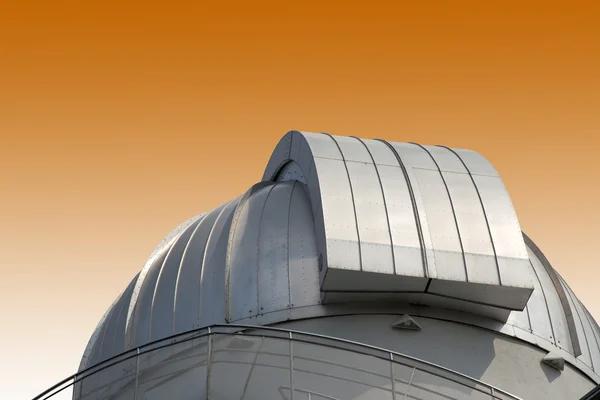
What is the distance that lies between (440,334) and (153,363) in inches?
146

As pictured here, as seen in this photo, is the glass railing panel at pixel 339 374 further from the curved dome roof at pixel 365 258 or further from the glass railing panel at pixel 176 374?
the curved dome roof at pixel 365 258

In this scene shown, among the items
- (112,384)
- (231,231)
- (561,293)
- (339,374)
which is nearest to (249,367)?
(339,374)

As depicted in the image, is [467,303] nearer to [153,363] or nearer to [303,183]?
[303,183]

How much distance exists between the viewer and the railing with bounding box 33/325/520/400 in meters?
11.8

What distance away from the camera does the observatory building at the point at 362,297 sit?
480 inches

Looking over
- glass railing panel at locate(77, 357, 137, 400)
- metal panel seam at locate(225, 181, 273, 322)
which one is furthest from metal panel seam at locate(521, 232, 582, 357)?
glass railing panel at locate(77, 357, 137, 400)

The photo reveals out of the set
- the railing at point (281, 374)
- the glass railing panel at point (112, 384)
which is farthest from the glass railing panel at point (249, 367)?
the glass railing panel at point (112, 384)

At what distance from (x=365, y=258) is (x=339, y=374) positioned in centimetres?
185

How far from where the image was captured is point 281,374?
12008 millimetres

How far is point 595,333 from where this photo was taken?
15.9 meters

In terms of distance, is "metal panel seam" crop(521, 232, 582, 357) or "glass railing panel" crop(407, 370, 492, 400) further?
"metal panel seam" crop(521, 232, 582, 357)

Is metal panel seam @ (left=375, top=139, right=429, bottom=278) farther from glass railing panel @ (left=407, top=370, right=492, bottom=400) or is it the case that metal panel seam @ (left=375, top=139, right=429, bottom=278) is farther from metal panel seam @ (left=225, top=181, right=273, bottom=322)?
metal panel seam @ (left=225, top=181, right=273, bottom=322)

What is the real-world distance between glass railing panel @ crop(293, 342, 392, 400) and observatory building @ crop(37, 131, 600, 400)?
16 millimetres

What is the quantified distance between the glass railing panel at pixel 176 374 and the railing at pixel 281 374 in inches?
0.4
